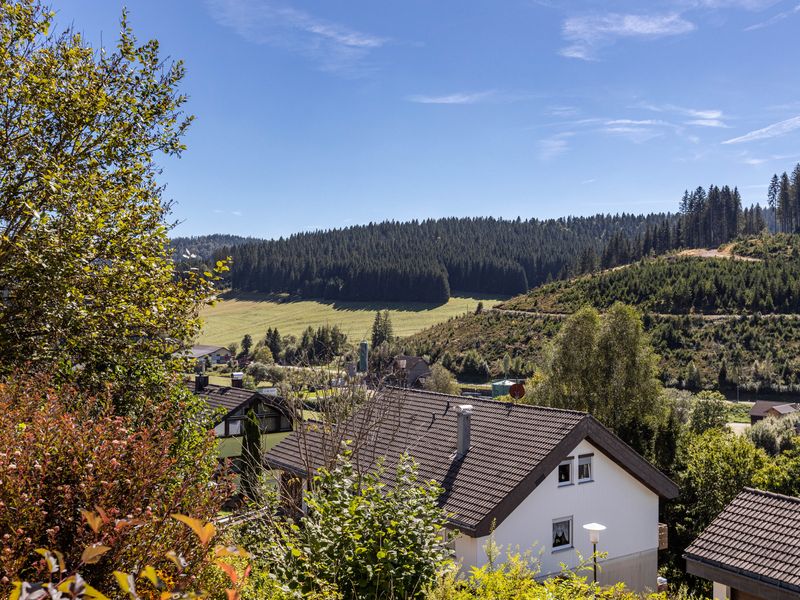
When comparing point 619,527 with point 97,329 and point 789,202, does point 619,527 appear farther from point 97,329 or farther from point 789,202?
point 789,202

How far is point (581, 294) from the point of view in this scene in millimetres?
103688

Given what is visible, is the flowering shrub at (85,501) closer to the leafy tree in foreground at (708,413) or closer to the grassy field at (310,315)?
the leafy tree in foreground at (708,413)

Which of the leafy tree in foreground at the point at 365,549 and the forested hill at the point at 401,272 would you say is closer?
the leafy tree in foreground at the point at 365,549

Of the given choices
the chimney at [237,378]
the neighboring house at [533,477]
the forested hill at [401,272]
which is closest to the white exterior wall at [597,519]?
the neighboring house at [533,477]

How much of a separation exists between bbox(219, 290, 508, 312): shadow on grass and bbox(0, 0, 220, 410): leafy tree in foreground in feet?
487

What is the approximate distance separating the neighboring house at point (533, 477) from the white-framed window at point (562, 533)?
26 mm

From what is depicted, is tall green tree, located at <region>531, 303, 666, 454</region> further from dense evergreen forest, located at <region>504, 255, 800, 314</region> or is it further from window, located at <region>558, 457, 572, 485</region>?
dense evergreen forest, located at <region>504, 255, 800, 314</region>

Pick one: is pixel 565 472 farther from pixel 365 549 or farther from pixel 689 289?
pixel 689 289

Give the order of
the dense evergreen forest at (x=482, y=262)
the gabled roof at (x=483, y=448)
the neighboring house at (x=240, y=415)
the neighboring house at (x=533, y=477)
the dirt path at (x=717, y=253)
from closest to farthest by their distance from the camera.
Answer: the gabled roof at (x=483, y=448)
the neighboring house at (x=533, y=477)
the neighboring house at (x=240, y=415)
the dirt path at (x=717, y=253)
the dense evergreen forest at (x=482, y=262)

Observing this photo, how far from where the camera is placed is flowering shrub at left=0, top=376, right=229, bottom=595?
11.3 ft

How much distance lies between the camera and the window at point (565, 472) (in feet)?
56.2

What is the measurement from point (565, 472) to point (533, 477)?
5.47ft

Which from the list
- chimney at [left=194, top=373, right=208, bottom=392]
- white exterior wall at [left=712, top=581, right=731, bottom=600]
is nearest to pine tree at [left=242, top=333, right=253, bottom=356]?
chimney at [left=194, top=373, right=208, bottom=392]

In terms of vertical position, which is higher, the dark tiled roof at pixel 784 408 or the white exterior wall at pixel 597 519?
the white exterior wall at pixel 597 519
